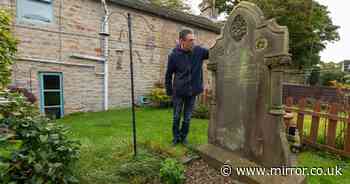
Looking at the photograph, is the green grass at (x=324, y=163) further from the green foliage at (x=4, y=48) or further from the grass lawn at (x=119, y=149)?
the green foliage at (x=4, y=48)

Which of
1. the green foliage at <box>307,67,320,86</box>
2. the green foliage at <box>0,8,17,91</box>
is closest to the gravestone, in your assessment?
the green foliage at <box>0,8,17,91</box>

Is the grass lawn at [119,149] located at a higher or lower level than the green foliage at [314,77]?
lower

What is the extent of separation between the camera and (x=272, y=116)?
7.74 ft

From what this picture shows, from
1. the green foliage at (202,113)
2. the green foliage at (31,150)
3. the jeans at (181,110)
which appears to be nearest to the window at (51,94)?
the green foliage at (202,113)

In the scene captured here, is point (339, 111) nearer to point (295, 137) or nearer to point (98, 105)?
point (295, 137)

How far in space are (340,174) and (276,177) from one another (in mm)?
1431

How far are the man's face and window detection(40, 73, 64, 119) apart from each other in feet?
18.7

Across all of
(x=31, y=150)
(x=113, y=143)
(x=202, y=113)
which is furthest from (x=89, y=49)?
(x=31, y=150)

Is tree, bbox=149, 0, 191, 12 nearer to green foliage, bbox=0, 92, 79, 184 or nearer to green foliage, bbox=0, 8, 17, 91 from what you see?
green foliage, bbox=0, 8, 17, 91

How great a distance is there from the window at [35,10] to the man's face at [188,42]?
5.90 m

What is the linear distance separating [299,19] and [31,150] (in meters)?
21.0

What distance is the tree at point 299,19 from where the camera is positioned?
1738cm

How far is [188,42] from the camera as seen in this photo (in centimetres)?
321

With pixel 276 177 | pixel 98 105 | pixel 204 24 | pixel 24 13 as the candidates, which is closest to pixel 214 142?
pixel 276 177
